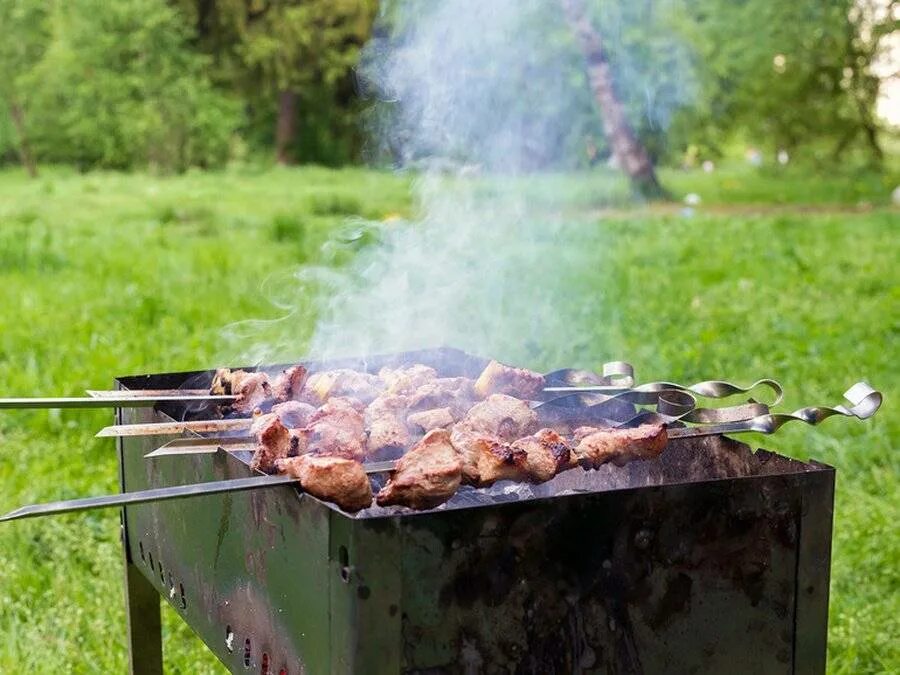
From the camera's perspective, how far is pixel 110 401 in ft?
7.99

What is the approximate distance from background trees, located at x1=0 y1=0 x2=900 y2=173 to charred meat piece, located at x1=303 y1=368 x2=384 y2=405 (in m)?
11.3

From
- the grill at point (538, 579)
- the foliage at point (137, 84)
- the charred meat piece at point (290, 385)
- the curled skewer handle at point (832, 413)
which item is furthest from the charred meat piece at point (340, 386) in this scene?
the foliage at point (137, 84)

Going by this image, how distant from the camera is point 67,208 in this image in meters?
14.5

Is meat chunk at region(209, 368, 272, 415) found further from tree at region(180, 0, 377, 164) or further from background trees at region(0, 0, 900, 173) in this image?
tree at region(180, 0, 377, 164)

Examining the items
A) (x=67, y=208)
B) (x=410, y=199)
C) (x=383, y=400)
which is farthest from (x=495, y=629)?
(x=410, y=199)

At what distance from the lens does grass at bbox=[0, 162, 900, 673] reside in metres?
3.90

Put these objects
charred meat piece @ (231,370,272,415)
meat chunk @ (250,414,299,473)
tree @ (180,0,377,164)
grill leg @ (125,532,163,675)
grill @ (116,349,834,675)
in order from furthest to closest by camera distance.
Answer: tree @ (180,0,377,164) < grill leg @ (125,532,163,675) < charred meat piece @ (231,370,272,415) < meat chunk @ (250,414,299,473) < grill @ (116,349,834,675)

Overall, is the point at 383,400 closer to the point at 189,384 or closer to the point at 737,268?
the point at 189,384

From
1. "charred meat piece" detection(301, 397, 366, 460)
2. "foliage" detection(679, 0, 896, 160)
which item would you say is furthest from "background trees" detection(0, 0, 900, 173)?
"charred meat piece" detection(301, 397, 366, 460)

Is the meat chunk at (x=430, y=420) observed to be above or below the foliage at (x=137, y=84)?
below

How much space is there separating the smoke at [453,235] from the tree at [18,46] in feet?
63.1

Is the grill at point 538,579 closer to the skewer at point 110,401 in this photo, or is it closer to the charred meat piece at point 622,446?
the charred meat piece at point 622,446

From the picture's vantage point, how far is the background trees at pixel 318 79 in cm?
1639

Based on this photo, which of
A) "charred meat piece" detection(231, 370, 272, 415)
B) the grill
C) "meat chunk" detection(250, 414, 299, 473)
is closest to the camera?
the grill
